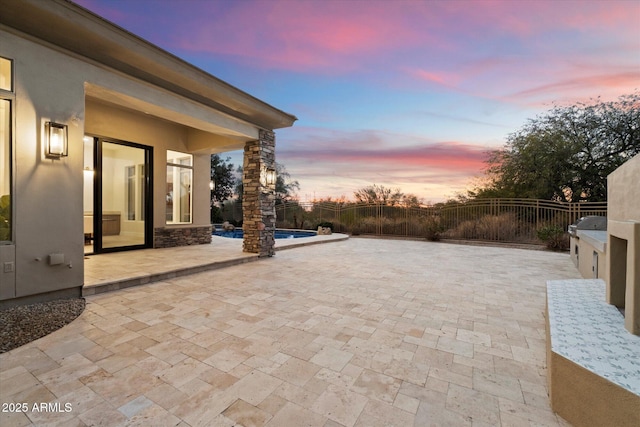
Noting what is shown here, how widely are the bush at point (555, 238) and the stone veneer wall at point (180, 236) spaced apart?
10904mm

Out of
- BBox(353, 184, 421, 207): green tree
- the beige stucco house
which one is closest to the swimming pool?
BBox(353, 184, 421, 207): green tree

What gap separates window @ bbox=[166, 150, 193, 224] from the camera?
8.01 metres

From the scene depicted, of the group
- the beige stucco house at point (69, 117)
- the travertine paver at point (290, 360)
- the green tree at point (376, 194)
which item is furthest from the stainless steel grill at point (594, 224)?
the green tree at point (376, 194)

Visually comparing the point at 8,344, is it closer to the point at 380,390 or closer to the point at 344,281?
the point at 380,390

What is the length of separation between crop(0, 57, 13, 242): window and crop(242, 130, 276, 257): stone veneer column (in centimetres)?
403

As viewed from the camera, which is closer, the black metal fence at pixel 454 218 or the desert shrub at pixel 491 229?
the black metal fence at pixel 454 218

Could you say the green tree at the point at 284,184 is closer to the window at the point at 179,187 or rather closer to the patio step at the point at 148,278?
the window at the point at 179,187

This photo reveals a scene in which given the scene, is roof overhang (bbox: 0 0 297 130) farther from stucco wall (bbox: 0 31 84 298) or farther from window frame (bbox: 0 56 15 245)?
window frame (bbox: 0 56 15 245)

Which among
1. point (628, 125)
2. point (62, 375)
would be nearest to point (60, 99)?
point (62, 375)

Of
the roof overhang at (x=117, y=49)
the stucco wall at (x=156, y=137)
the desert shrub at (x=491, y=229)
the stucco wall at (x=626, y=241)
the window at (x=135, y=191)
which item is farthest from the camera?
the desert shrub at (x=491, y=229)

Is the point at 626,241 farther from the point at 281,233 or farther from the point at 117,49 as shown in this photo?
the point at 281,233

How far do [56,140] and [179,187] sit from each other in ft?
16.1

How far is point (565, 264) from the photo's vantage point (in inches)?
260

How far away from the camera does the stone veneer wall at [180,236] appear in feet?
25.0
